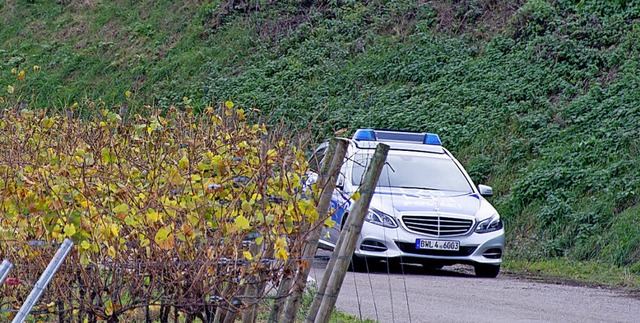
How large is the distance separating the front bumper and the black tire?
0.45ft

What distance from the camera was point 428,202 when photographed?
49.2ft

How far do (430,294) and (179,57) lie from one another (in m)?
19.9

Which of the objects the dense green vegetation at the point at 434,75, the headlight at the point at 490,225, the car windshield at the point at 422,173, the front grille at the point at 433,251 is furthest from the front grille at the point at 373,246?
→ the dense green vegetation at the point at 434,75

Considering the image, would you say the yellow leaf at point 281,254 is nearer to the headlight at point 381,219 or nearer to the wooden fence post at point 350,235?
the wooden fence post at point 350,235

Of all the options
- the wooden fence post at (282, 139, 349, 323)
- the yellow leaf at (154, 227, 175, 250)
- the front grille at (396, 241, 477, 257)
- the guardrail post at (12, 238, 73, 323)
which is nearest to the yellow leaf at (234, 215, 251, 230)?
the yellow leaf at (154, 227, 175, 250)

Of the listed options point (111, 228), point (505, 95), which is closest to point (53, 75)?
point (505, 95)

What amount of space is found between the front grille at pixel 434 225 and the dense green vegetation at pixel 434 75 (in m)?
2.73

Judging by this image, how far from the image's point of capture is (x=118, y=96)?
30.8 m

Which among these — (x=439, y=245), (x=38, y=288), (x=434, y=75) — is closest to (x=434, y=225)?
(x=439, y=245)

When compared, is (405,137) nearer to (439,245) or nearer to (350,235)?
(439,245)

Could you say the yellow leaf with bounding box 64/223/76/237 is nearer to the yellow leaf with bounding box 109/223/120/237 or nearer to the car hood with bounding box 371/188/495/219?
the yellow leaf with bounding box 109/223/120/237

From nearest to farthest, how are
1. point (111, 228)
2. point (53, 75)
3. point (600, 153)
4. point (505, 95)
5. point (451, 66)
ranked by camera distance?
point (111, 228) < point (600, 153) < point (505, 95) < point (451, 66) < point (53, 75)

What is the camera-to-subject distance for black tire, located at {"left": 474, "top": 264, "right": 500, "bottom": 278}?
1517 centimetres

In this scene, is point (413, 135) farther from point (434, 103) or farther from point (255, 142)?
point (255, 142)
